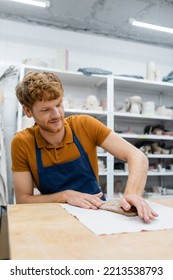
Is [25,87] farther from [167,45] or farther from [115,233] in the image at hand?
[167,45]

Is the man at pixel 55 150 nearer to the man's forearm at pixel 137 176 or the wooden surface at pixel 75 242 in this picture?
the man's forearm at pixel 137 176

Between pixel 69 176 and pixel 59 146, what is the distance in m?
0.16

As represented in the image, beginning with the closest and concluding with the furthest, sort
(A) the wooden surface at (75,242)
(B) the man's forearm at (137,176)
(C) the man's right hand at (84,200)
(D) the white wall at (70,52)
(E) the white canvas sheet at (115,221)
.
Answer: (A) the wooden surface at (75,242), (E) the white canvas sheet at (115,221), (C) the man's right hand at (84,200), (B) the man's forearm at (137,176), (D) the white wall at (70,52)

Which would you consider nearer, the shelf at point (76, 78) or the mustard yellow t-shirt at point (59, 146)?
the mustard yellow t-shirt at point (59, 146)

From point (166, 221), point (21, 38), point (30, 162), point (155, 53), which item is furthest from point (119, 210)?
point (155, 53)

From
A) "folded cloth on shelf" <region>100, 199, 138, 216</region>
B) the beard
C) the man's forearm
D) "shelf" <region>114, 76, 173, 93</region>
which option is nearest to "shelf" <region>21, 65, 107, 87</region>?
"shelf" <region>114, 76, 173, 93</region>

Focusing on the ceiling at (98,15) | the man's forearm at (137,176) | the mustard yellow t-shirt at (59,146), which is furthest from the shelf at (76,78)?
the man's forearm at (137,176)

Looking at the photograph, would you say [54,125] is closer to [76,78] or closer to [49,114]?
[49,114]

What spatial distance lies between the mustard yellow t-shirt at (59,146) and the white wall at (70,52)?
5.31 ft

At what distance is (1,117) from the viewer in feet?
8.61

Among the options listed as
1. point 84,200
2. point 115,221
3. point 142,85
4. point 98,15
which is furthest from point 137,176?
point 98,15

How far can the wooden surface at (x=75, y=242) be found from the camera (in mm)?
495

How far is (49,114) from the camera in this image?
1204 millimetres

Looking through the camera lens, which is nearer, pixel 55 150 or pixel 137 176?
pixel 137 176
